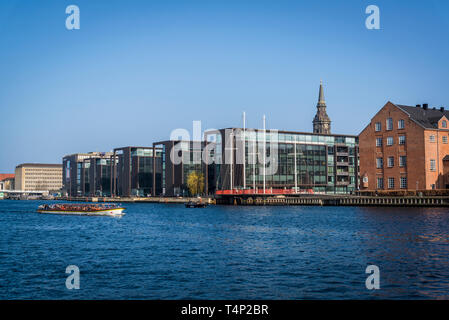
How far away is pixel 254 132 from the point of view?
16225 cm

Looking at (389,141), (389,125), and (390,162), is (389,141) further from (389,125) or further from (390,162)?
(390,162)

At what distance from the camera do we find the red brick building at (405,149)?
11156 centimetres

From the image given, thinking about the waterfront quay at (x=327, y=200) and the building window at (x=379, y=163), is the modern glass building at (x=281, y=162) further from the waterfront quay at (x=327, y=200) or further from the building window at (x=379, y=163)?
the building window at (x=379, y=163)

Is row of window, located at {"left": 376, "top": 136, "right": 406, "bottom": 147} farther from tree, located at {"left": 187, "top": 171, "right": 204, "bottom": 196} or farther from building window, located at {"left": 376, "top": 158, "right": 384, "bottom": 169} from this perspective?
tree, located at {"left": 187, "top": 171, "right": 204, "bottom": 196}

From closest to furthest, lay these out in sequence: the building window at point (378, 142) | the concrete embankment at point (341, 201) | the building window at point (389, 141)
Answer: the concrete embankment at point (341, 201)
the building window at point (389, 141)
the building window at point (378, 142)

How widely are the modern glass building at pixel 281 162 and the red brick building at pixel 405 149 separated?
1184 inches

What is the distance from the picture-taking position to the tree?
183500 mm

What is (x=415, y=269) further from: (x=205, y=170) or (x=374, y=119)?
(x=205, y=170)

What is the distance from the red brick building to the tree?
72024 mm

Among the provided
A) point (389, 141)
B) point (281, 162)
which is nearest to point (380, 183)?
point (389, 141)

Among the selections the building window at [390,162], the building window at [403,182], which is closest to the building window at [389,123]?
the building window at [390,162]

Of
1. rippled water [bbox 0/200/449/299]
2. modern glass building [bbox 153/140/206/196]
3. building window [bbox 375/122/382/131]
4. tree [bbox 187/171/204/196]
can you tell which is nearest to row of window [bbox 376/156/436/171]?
building window [bbox 375/122/382/131]
